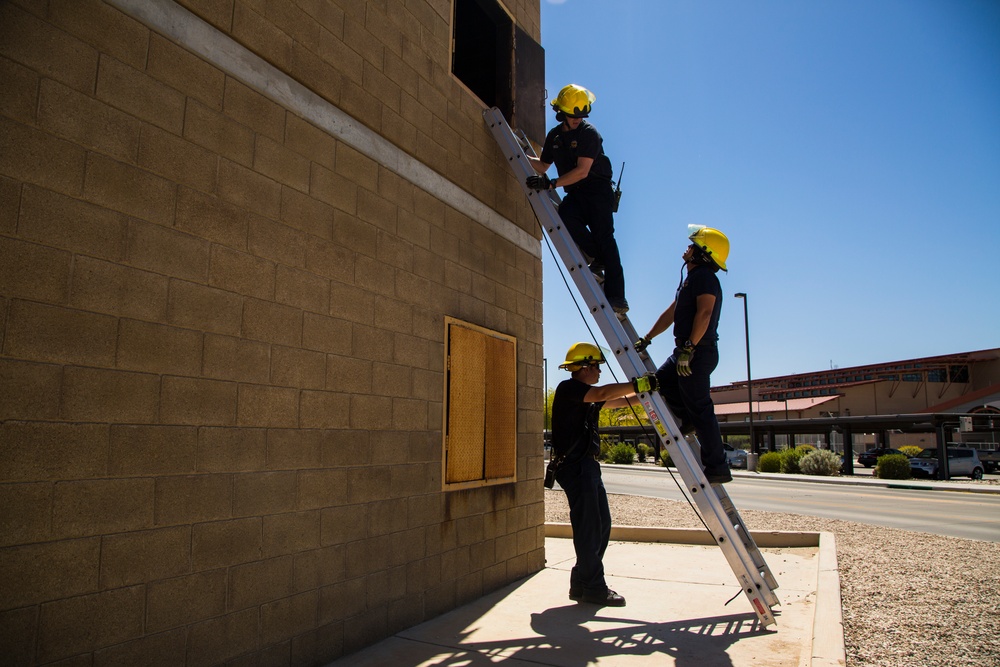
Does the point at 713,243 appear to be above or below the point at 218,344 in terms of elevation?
above

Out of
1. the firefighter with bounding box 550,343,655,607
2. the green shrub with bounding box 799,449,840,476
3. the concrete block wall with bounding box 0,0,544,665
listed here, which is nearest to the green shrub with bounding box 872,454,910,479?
the green shrub with bounding box 799,449,840,476

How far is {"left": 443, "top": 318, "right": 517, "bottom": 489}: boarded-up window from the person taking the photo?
5.31 meters

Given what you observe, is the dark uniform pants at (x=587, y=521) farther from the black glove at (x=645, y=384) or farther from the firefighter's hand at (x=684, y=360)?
the firefighter's hand at (x=684, y=360)

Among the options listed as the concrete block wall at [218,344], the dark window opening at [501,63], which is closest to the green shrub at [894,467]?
the dark window opening at [501,63]

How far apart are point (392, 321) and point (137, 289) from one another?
1897mm

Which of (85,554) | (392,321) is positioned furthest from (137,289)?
(392,321)

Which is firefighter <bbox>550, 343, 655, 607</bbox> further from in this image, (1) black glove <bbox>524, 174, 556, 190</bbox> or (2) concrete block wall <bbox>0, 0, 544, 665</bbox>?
(1) black glove <bbox>524, 174, 556, 190</bbox>

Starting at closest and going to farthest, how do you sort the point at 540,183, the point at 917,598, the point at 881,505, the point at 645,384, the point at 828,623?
the point at 828,623 < the point at 645,384 < the point at 917,598 < the point at 540,183 < the point at 881,505

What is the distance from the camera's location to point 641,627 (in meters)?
4.81

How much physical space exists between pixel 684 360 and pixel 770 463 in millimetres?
31026

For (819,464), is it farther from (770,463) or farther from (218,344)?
(218,344)

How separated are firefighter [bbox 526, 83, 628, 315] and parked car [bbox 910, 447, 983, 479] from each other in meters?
29.8

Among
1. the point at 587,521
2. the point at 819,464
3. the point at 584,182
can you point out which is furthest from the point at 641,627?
the point at 819,464

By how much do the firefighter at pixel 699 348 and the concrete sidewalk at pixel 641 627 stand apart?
1080mm
